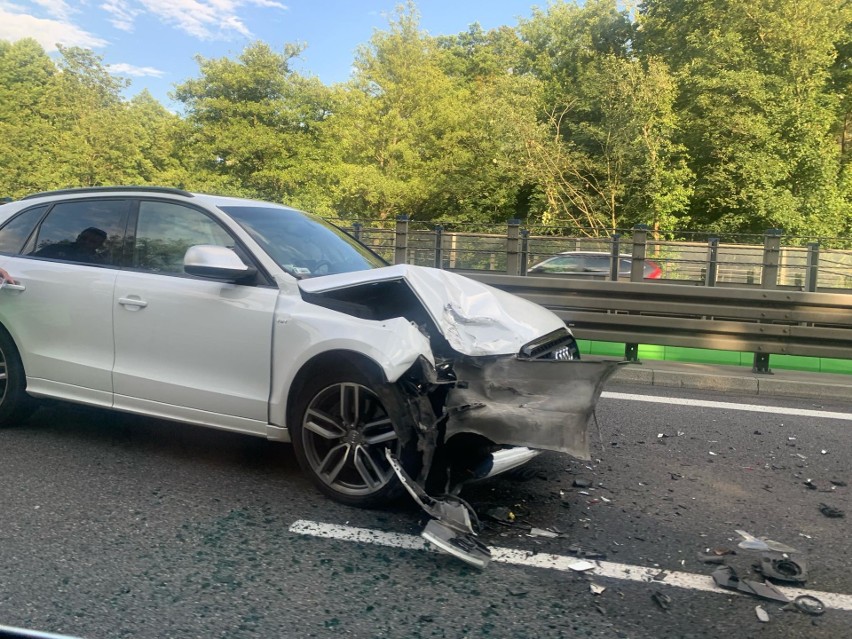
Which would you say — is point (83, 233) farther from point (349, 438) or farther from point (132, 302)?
point (349, 438)

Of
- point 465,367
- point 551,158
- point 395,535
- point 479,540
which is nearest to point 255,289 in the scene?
point 465,367

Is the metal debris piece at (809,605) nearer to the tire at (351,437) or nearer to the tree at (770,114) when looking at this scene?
the tire at (351,437)

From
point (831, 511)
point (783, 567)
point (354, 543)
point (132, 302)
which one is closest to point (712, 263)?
point (831, 511)

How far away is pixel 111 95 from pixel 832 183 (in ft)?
140

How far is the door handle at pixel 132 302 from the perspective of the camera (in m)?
4.21

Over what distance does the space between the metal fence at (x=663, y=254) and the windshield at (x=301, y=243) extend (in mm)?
6055

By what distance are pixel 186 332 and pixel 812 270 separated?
10.7m

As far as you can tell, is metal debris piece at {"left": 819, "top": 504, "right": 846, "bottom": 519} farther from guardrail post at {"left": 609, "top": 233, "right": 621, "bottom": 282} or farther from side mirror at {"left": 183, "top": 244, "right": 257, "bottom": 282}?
guardrail post at {"left": 609, "top": 233, "right": 621, "bottom": 282}

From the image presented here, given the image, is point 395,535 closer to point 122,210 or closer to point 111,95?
point 122,210

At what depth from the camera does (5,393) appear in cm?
472

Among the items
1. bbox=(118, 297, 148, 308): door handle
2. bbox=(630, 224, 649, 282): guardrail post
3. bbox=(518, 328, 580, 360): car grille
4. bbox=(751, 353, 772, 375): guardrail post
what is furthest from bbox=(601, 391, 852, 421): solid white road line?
bbox=(630, 224, 649, 282): guardrail post

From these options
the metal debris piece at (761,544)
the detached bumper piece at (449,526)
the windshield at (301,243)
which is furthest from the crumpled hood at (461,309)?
the metal debris piece at (761,544)

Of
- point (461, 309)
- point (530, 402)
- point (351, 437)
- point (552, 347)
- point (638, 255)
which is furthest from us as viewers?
point (638, 255)

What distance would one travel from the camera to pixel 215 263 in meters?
3.80
